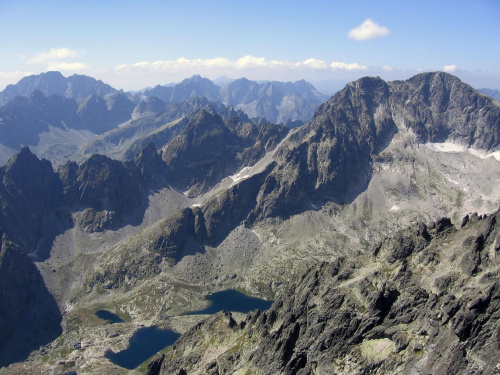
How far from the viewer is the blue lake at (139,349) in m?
173

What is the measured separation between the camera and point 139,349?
185 meters

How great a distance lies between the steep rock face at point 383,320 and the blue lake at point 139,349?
165 ft

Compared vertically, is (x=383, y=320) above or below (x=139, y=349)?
above

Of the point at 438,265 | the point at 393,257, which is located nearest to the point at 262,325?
the point at 393,257

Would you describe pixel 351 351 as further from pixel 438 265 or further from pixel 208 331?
pixel 208 331

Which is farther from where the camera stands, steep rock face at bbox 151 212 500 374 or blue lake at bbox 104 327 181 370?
blue lake at bbox 104 327 181 370

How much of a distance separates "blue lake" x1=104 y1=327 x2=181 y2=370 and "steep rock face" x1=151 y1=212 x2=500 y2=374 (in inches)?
1979

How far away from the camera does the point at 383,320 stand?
9525 cm

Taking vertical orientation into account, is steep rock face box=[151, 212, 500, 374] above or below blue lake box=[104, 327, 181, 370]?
above

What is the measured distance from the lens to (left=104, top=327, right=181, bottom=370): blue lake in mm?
173000

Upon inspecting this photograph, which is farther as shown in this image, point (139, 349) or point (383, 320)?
point (139, 349)

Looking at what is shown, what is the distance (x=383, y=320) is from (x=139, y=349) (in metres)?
136

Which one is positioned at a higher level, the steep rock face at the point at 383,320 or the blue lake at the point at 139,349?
the steep rock face at the point at 383,320

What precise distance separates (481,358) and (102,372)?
145 m
